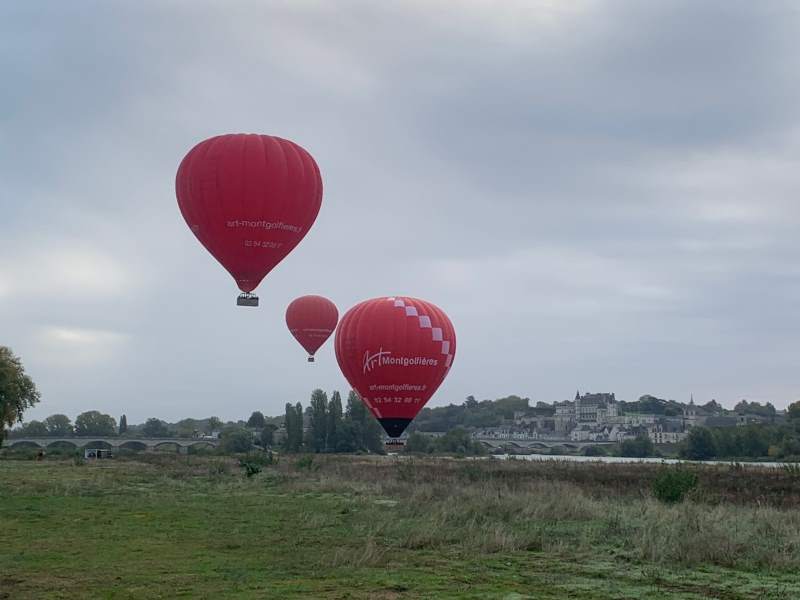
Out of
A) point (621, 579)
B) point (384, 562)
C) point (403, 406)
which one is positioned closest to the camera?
point (621, 579)

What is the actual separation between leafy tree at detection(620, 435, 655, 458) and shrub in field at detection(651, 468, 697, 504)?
431 feet

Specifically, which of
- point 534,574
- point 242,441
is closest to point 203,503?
point 534,574

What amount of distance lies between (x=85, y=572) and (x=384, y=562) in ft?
19.6

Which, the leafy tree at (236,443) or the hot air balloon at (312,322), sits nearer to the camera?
the hot air balloon at (312,322)

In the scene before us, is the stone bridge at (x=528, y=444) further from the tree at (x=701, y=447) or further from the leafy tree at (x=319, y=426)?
the tree at (x=701, y=447)

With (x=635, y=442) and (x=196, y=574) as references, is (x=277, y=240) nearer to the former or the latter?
(x=196, y=574)

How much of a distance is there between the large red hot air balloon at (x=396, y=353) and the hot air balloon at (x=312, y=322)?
25.9m

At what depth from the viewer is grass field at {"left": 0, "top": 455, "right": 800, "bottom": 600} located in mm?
16125

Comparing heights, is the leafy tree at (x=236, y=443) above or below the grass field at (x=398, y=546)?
below

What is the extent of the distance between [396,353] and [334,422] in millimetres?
100851

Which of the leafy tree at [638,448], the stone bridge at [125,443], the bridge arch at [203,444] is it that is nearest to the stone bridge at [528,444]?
the leafy tree at [638,448]

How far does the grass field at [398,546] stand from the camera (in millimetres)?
16125

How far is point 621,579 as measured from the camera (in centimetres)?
1708

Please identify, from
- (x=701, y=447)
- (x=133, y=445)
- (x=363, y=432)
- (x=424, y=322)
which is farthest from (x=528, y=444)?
(x=424, y=322)
